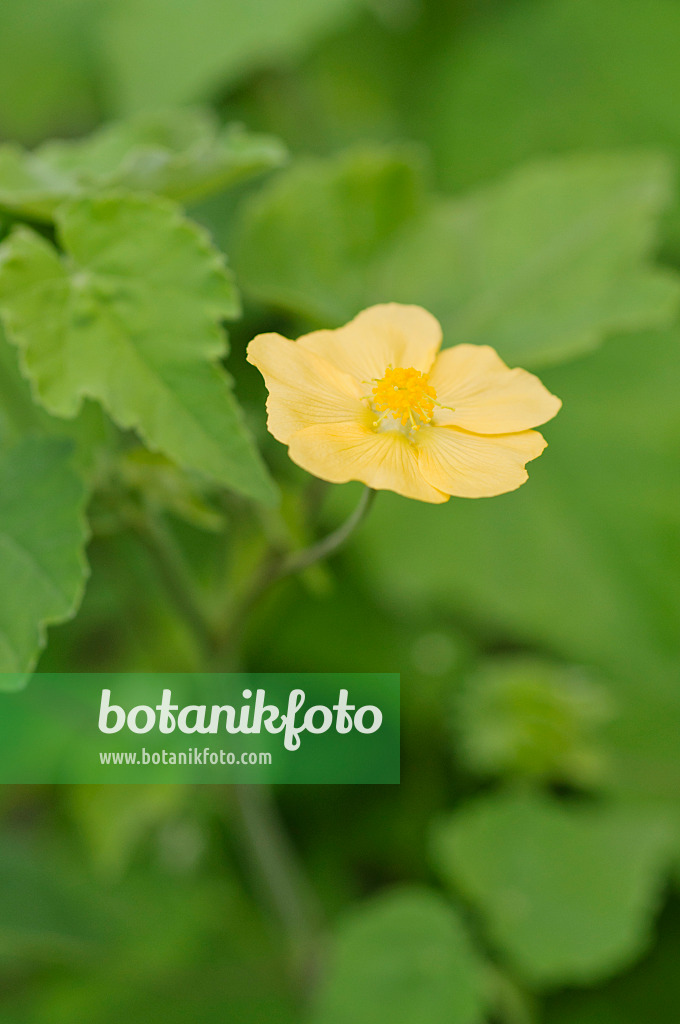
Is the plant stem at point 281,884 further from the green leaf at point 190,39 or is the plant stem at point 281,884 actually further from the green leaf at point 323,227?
the green leaf at point 190,39

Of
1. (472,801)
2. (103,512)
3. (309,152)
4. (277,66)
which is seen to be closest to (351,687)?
(472,801)

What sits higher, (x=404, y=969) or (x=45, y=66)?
(x=45, y=66)

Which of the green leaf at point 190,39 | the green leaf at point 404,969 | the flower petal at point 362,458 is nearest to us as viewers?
the flower petal at point 362,458

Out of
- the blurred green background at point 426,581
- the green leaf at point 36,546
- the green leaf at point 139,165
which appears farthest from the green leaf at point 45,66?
the green leaf at point 36,546

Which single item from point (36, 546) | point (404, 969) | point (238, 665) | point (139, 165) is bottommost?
point (404, 969)

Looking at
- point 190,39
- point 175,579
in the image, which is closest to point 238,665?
point 175,579

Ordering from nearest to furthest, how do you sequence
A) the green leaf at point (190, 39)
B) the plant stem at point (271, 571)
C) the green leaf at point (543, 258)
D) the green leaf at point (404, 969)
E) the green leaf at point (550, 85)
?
the plant stem at point (271, 571) → the green leaf at point (543, 258) → the green leaf at point (404, 969) → the green leaf at point (190, 39) → the green leaf at point (550, 85)

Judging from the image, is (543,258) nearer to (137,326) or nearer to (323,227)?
(323,227)
